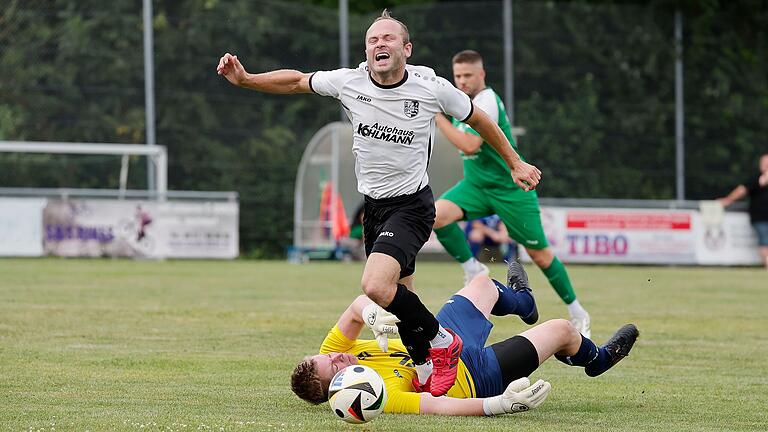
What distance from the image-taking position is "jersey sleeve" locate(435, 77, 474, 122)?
7.65 meters

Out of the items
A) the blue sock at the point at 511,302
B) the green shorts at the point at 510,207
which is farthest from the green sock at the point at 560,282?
the blue sock at the point at 511,302

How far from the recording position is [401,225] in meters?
7.65

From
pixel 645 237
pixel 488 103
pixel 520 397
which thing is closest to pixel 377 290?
pixel 520 397

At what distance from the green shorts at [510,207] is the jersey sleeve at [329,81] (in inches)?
162

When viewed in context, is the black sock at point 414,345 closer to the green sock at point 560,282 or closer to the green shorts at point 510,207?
the green sock at point 560,282

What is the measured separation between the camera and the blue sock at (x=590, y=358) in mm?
7465

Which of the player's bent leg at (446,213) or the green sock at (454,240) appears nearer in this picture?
the player's bent leg at (446,213)

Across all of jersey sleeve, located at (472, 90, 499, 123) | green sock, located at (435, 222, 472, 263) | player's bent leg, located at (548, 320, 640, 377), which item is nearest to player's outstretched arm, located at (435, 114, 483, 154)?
jersey sleeve, located at (472, 90, 499, 123)

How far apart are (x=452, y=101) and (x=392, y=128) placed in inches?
15.3

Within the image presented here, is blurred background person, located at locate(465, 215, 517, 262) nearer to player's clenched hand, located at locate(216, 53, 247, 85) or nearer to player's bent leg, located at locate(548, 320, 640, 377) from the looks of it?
player's bent leg, located at locate(548, 320, 640, 377)

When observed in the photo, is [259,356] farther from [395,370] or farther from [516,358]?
[516,358]

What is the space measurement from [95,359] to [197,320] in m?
3.15

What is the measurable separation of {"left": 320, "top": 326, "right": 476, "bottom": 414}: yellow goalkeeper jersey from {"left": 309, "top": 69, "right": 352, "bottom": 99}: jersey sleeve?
1469mm

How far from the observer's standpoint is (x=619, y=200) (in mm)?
27953
